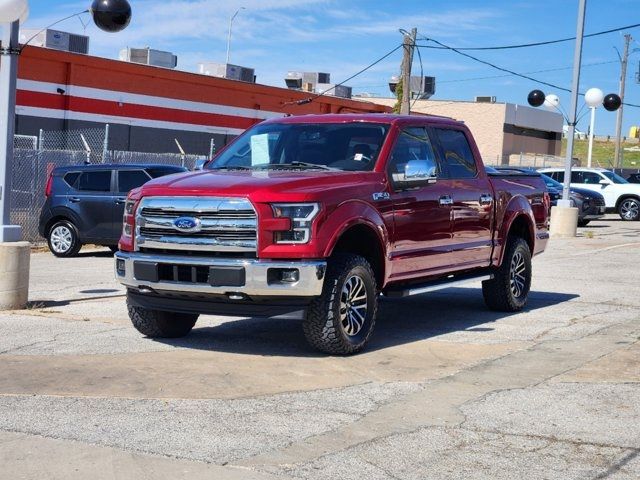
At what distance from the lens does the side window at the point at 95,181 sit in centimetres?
1797

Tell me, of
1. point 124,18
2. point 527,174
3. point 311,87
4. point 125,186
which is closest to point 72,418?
point 527,174

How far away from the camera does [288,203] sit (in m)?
7.94

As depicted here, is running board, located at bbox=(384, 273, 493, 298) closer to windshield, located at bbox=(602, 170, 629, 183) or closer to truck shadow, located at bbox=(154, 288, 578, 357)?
truck shadow, located at bbox=(154, 288, 578, 357)

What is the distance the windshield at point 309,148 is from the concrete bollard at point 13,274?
231 cm

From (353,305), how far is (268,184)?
125cm

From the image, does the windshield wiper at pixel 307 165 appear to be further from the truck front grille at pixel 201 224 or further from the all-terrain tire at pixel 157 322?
the all-terrain tire at pixel 157 322

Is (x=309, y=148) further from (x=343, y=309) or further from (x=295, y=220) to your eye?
(x=343, y=309)

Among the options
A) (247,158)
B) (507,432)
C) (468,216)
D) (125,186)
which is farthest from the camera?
(125,186)

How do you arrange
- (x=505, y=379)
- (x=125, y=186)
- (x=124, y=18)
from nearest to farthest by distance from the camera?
(x=505, y=379)
(x=124, y=18)
(x=125, y=186)

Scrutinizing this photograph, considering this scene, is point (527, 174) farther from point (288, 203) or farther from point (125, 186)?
point (125, 186)

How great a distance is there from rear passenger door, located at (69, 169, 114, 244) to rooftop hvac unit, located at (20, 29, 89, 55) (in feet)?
44.1

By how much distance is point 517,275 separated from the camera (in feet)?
37.7

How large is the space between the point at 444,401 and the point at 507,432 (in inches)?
32.2

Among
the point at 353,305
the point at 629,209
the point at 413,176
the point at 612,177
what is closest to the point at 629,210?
the point at 629,209
